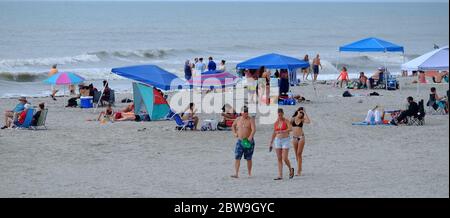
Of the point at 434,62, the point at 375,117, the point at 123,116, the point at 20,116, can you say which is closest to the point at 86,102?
the point at 123,116

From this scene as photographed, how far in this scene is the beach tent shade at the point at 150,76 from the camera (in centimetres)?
1939

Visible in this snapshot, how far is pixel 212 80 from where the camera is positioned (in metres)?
19.4

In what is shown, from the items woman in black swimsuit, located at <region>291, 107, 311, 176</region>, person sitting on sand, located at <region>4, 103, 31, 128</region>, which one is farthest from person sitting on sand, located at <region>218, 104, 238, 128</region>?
woman in black swimsuit, located at <region>291, 107, 311, 176</region>

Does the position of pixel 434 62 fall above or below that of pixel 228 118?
above

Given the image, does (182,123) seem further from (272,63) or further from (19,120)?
(272,63)

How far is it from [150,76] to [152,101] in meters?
0.59

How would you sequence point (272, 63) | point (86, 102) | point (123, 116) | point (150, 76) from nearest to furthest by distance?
point (150, 76)
point (123, 116)
point (272, 63)
point (86, 102)

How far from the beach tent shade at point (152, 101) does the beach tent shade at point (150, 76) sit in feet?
0.88

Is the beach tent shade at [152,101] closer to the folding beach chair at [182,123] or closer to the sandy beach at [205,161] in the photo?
the sandy beach at [205,161]
